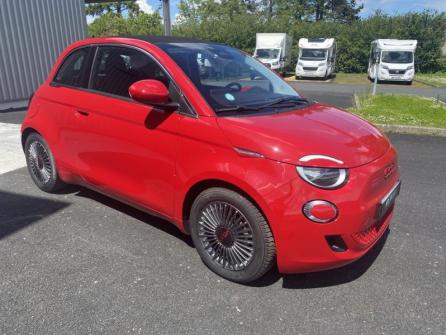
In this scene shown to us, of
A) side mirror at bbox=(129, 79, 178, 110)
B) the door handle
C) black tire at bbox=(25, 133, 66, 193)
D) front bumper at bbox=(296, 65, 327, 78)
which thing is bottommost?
front bumper at bbox=(296, 65, 327, 78)

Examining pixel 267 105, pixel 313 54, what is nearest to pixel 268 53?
pixel 313 54

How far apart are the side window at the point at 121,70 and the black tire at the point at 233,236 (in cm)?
100

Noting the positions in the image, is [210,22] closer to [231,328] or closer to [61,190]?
[61,190]

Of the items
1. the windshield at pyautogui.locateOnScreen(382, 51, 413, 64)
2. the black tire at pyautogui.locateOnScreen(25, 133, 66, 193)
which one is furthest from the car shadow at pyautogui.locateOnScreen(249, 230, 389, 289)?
the windshield at pyautogui.locateOnScreen(382, 51, 413, 64)

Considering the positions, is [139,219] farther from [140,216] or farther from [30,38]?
[30,38]

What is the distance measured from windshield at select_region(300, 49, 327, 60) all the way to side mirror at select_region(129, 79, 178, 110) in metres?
26.0

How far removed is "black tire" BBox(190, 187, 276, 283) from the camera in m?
2.73

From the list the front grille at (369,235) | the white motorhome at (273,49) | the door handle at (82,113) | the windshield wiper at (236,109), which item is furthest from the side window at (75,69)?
the white motorhome at (273,49)

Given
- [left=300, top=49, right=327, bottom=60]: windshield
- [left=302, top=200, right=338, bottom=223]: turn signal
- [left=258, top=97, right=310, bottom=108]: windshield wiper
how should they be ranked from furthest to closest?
[left=300, top=49, right=327, bottom=60]: windshield, [left=258, top=97, right=310, bottom=108]: windshield wiper, [left=302, top=200, right=338, bottom=223]: turn signal

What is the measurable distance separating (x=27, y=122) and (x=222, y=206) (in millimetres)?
2860

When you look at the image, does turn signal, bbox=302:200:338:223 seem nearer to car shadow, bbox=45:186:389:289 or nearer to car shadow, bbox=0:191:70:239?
car shadow, bbox=45:186:389:289


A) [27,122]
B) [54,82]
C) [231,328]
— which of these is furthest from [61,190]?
[231,328]

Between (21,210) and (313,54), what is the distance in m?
26.1

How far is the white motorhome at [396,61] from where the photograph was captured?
24234 millimetres
